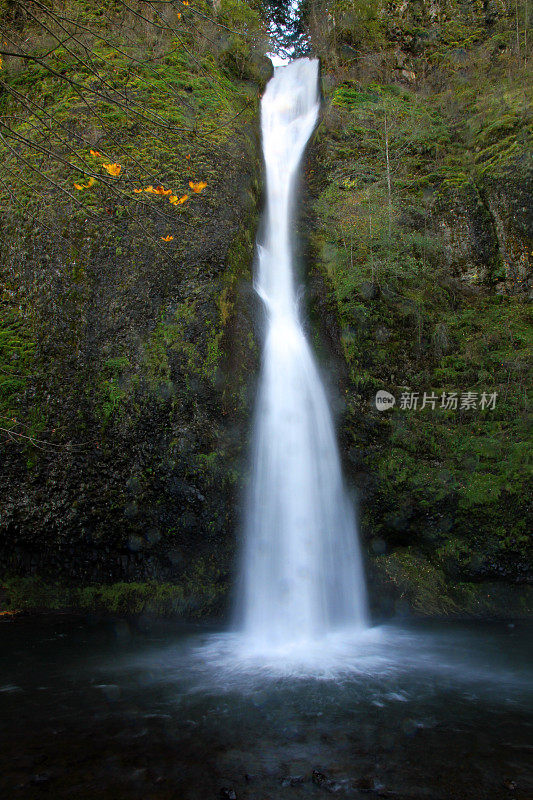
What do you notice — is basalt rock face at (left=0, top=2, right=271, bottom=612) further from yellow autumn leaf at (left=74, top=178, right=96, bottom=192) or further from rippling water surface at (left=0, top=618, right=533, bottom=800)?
rippling water surface at (left=0, top=618, right=533, bottom=800)

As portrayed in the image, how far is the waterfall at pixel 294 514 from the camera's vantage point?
699 centimetres

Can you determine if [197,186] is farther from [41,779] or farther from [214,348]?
[41,779]

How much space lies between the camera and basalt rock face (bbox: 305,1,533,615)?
299 inches

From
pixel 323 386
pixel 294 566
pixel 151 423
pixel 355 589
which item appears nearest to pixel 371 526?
pixel 355 589

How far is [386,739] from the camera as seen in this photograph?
12.5ft

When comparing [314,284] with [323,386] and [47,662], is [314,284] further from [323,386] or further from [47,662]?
[47,662]

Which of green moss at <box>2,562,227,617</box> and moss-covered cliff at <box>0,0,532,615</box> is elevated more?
moss-covered cliff at <box>0,0,532,615</box>

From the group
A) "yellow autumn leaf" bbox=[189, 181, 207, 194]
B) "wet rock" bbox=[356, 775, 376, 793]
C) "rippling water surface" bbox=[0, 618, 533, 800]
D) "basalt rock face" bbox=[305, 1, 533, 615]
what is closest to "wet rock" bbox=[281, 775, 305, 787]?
"rippling water surface" bbox=[0, 618, 533, 800]

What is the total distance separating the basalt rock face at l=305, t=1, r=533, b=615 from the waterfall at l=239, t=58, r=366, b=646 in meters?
0.43

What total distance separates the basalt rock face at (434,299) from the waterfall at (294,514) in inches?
17.1

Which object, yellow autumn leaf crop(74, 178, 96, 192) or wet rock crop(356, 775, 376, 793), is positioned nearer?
wet rock crop(356, 775, 376, 793)

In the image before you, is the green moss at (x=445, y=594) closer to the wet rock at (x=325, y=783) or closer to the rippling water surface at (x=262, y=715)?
the rippling water surface at (x=262, y=715)

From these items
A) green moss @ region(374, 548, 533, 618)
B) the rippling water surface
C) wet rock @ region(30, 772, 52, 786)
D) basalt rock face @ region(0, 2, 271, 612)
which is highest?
basalt rock face @ region(0, 2, 271, 612)

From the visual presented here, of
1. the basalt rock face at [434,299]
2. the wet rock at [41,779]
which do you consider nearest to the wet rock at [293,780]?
the wet rock at [41,779]
